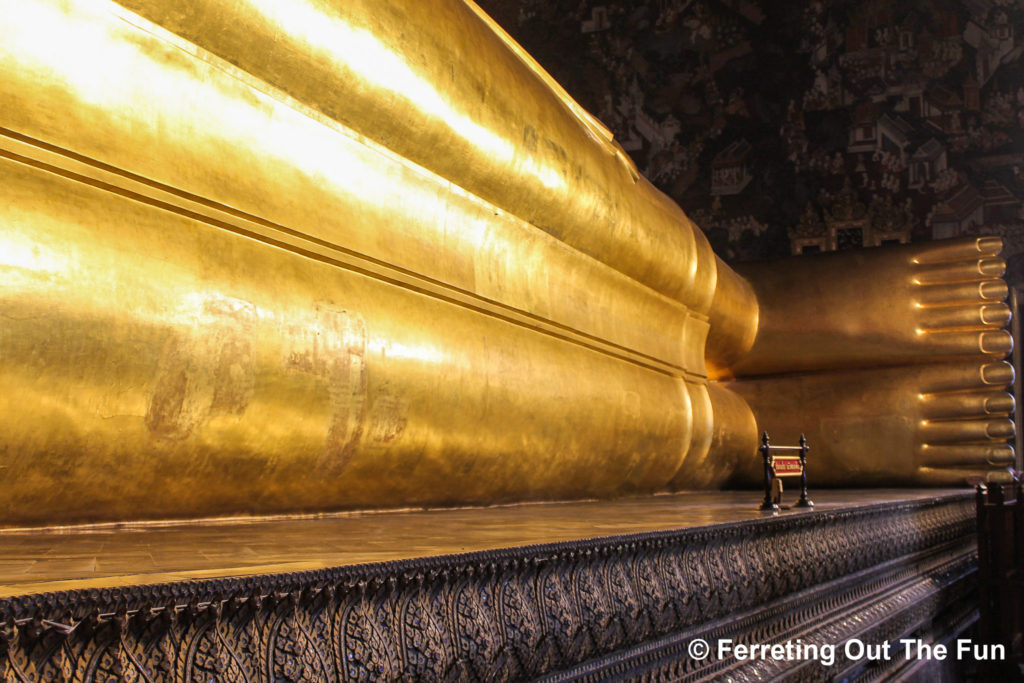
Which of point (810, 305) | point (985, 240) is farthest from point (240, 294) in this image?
point (985, 240)

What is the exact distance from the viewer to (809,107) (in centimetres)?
395

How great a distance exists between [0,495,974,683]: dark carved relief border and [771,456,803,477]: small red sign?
0.26 meters

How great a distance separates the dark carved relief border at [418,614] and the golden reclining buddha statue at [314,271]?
299 millimetres

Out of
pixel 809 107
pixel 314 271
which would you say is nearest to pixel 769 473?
pixel 314 271

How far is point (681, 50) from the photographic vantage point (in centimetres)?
421

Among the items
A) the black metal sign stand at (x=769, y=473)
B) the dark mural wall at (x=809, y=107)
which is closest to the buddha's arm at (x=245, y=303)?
the black metal sign stand at (x=769, y=473)

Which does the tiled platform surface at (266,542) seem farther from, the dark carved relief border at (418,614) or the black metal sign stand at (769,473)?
the black metal sign stand at (769,473)

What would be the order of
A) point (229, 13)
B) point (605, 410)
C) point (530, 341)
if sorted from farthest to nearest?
point (605, 410) < point (530, 341) < point (229, 13)

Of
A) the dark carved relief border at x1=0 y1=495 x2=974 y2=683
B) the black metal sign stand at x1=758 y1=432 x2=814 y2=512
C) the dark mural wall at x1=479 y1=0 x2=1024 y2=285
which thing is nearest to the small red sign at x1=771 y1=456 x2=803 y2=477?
the black metal sign stand at x1=758 y1=432 x2=814 y2=512

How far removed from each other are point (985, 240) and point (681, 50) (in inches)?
84.3

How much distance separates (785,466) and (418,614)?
0.96 meters

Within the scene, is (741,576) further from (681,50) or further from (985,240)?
(681,50)

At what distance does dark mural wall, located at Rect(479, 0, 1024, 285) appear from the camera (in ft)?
12.1

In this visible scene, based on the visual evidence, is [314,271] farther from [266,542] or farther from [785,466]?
[785,466]
